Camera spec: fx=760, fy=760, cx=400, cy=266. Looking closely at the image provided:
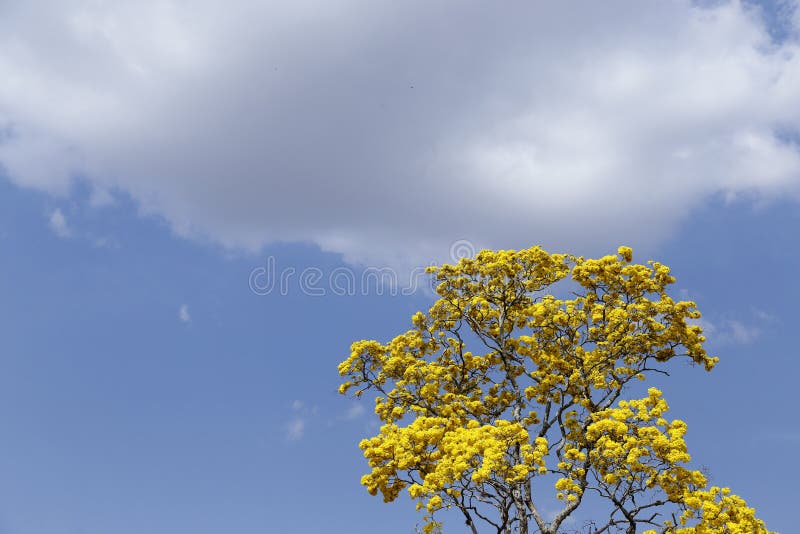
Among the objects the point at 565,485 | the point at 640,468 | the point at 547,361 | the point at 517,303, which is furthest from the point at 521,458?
the point at 517,303

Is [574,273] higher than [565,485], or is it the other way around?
[574,273]

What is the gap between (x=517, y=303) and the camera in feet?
92.8

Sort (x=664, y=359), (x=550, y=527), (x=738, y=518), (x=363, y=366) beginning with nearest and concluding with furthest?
(x=738, y=518)
(x=550, y=527)
(x=664, y=359)
(x=363, y=366)

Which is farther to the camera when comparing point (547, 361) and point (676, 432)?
point (547, 361)

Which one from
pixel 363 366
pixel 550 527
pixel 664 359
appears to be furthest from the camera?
pixel 363 366

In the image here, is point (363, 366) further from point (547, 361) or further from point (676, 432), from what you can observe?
point (676, 432)

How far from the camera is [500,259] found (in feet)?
89.9

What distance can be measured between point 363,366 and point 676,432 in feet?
37.3

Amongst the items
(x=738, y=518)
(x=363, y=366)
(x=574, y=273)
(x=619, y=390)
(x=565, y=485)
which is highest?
(x=574, y=273)

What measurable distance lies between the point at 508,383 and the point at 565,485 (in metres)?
6.09

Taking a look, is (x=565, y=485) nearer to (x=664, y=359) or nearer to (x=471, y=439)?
(x=471, y=439)

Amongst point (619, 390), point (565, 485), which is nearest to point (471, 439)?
point (565, 485)

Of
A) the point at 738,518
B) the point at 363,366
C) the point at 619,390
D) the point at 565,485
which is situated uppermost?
the point at 363,366

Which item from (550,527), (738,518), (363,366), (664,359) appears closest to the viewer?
(738,518)
